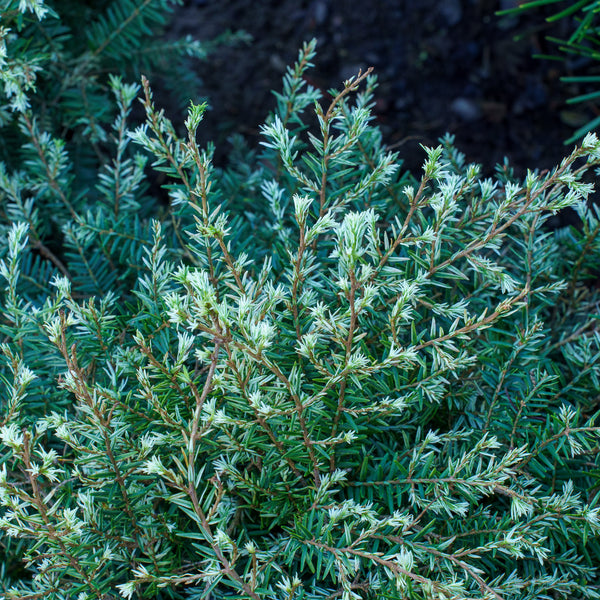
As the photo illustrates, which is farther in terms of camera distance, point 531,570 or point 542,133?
point 542,133

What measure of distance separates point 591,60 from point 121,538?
2.72 m

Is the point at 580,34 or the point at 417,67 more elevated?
the point at 580,34

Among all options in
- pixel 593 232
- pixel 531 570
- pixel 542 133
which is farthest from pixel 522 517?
pixel 542 133

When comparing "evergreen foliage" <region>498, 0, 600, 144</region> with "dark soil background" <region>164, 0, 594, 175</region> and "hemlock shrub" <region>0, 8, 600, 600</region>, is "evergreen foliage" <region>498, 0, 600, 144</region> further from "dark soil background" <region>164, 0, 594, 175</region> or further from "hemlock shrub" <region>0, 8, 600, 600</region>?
"hemlock shrub" <region>0, 8, 600, 600</region>

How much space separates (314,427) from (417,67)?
230cm

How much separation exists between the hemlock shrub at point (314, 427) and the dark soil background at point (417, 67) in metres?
1.50

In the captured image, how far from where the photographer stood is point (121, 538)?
1.03 metres

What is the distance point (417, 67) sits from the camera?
2.83 meters

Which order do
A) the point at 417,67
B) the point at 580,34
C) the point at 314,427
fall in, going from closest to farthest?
the point at 314,427
the point at 580,34
the point at 417,67

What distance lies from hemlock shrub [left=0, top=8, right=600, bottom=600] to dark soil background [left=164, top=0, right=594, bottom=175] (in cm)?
150

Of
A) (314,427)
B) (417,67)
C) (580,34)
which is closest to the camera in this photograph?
(314,427)

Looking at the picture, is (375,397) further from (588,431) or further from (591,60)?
(591,60)

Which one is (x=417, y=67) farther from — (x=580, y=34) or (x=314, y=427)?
(x=314, y=427)

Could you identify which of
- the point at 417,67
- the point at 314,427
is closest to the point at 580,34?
the point at 417,67
